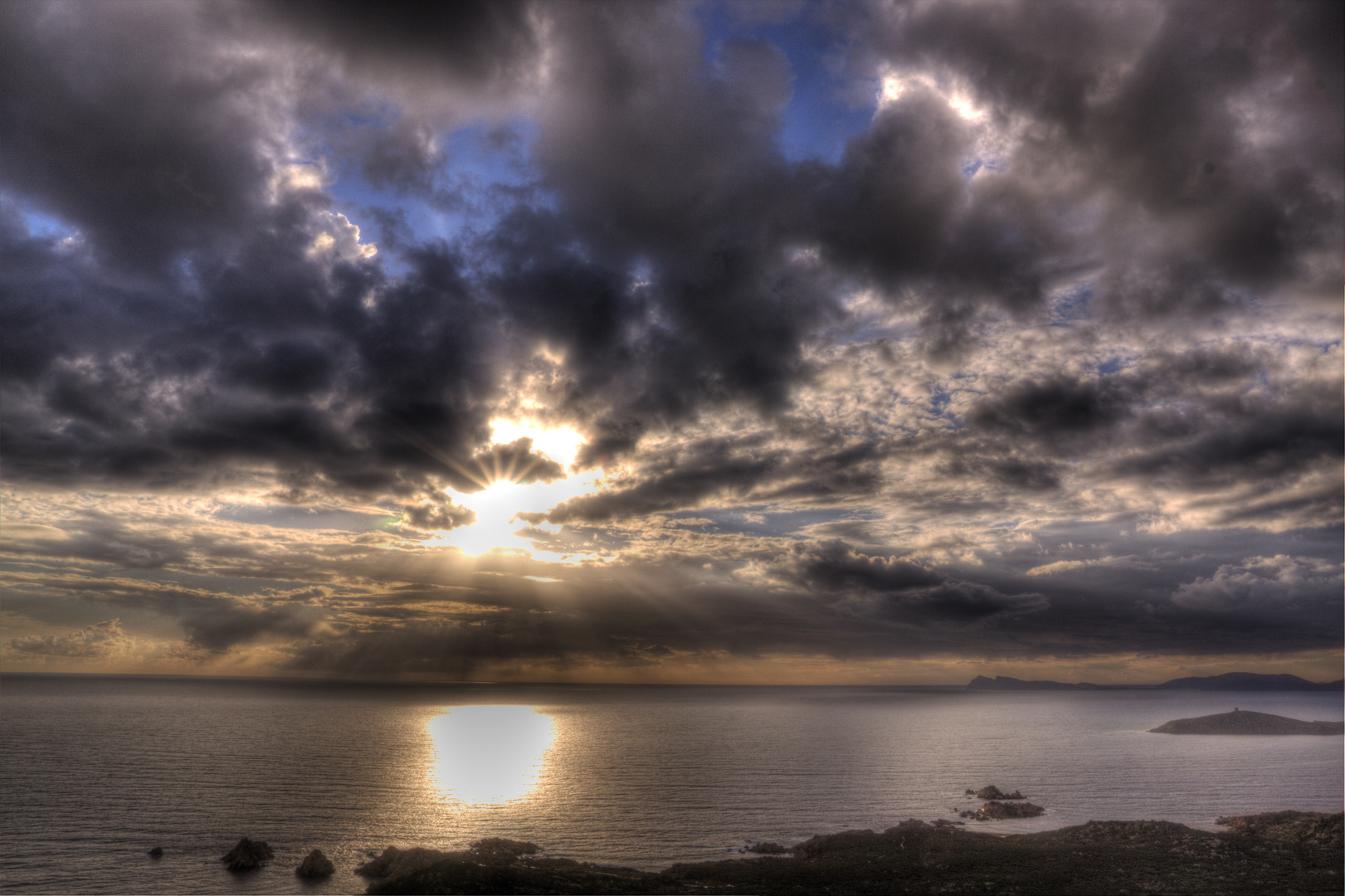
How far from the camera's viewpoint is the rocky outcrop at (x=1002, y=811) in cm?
7725

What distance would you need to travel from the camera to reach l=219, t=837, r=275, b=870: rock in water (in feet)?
190

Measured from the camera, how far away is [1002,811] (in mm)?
78438

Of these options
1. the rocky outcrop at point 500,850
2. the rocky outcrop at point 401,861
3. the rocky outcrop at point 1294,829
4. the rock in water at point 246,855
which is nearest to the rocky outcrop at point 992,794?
the rocky outcrop at point 1294,829

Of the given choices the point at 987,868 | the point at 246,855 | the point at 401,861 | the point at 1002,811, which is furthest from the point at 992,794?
the point at 246,855

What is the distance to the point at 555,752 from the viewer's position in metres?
155

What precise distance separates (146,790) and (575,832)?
64.0 metres

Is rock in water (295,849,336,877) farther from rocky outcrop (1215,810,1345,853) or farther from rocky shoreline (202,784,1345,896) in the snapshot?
rocky outcrop (1215,810,1345,853)

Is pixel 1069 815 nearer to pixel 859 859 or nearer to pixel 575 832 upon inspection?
pixel 859 859

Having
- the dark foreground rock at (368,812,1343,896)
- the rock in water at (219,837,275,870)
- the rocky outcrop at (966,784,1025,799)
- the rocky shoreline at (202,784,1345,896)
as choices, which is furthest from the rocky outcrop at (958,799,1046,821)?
the rock in water at (219,837,275,870)

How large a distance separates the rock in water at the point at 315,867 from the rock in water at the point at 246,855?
204 inches

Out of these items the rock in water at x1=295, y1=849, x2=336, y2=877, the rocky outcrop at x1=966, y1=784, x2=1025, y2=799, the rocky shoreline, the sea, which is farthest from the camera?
the rocky outcrop at x1=966, y1=784, x2=1025, y2=799

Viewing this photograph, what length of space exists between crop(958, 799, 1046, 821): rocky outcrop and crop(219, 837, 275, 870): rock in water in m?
74.1

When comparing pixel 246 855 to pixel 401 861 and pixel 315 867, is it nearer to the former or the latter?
pixel 315 867

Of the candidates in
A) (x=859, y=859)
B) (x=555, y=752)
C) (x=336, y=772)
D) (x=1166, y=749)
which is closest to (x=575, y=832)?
(x=859, y=859)
